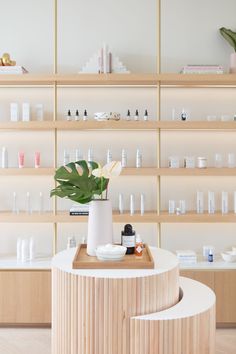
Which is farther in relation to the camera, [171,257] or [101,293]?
[171,257]

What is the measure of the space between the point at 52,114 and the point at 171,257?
2.18 m

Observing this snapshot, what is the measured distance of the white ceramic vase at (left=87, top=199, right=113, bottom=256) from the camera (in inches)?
98.5

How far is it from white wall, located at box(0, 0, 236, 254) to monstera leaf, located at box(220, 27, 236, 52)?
0.10m

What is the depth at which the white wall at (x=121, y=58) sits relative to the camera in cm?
417

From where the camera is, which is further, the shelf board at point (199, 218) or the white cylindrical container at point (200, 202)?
the white cylindrical container at point (200, 202)

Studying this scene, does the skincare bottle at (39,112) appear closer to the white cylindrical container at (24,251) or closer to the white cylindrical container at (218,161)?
the white cylindrical container at (24,251)

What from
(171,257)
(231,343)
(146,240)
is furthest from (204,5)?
(231,343)

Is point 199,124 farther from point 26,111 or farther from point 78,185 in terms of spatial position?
point 78,185

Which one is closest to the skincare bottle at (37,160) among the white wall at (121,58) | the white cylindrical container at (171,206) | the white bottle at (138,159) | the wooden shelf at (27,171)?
the wooden shelf at (27,171)

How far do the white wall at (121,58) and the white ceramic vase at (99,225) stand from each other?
5.55ft

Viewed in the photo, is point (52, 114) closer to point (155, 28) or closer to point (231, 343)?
point (155, 28)

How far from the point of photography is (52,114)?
4.19 meters

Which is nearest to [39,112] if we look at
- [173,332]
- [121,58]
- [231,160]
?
[121,58]

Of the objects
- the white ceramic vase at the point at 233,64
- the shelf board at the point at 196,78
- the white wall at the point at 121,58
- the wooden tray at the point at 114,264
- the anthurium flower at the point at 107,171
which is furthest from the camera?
the white wall at the point at 121,58
